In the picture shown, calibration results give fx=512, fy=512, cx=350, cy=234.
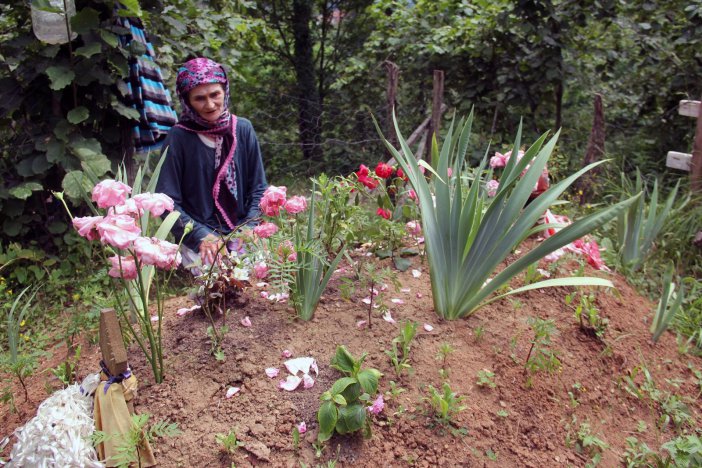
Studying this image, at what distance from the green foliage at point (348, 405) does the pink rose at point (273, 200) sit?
24.9 inches

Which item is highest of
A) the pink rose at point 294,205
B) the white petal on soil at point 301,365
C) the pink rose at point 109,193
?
the pink rose at point 109,193

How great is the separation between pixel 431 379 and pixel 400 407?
19 cm

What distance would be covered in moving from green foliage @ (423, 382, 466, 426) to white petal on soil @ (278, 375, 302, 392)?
41 centimetres

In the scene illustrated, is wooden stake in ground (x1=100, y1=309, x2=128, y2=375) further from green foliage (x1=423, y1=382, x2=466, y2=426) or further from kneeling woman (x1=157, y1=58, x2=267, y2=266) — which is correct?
kneeling woman (x1=157, y1=58, x2=267, y2=266)

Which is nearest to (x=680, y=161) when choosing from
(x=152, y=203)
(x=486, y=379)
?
(x=486, y=379)

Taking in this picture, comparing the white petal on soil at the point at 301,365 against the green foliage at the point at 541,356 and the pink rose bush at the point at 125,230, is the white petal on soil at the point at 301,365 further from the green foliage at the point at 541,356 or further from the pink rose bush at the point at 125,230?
the green foliage at the point at 541,356

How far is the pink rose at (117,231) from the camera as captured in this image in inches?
47.7

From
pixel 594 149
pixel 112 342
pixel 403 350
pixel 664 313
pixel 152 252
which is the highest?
pixel 152 252

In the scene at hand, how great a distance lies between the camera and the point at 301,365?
1.69 meters

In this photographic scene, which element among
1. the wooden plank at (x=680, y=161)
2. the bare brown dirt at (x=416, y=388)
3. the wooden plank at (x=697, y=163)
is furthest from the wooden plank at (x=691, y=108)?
the bare brown dirt at (x=416, y=388)

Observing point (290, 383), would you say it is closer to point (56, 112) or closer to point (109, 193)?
point (109, 193)

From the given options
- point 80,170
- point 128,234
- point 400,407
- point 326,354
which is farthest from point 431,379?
point 80,170

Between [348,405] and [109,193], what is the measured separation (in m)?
0.88

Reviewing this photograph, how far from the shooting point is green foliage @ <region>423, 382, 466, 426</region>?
5.08ft
